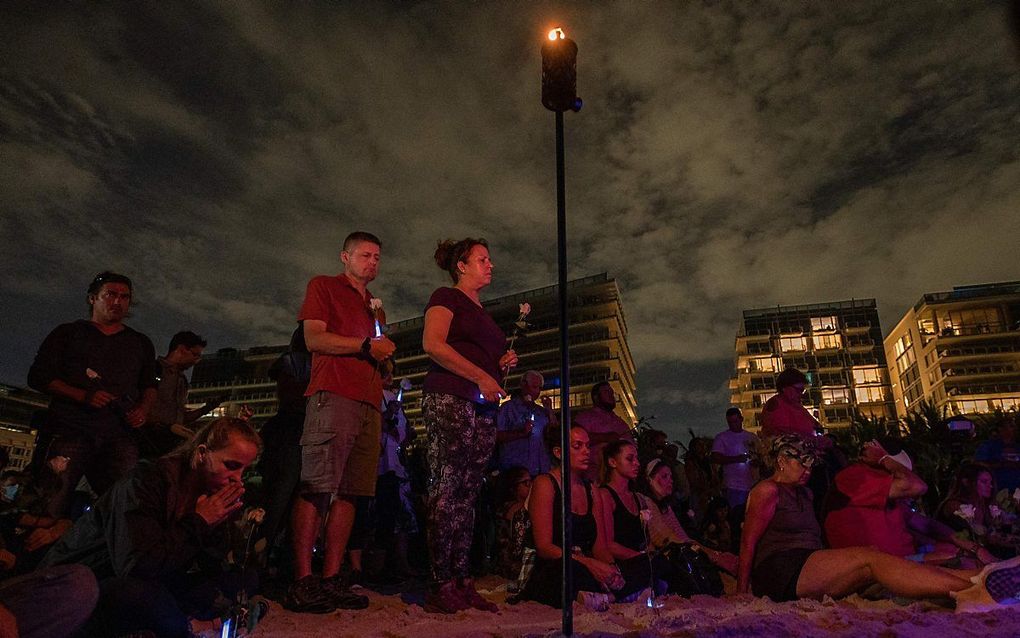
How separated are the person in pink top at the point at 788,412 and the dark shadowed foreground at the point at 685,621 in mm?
2909

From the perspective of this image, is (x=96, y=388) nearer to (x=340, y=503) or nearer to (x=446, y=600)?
(x=340, y=503)

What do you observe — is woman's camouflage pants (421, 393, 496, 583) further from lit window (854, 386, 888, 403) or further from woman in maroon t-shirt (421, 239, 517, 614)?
lit window (854, 386, 888, 403)

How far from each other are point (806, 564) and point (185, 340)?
549 cm

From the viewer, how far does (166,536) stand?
2.58m

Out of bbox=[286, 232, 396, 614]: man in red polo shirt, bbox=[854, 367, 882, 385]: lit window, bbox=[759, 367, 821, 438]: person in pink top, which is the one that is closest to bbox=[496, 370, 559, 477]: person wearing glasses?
bbox=[759, 367, 821, 438]: person in pink top

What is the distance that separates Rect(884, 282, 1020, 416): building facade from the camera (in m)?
78.8

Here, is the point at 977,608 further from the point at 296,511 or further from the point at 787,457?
the point at 296,511

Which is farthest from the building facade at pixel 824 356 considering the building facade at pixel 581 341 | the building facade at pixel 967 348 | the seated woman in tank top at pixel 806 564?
the seated woman in tank top at pixel 806 564

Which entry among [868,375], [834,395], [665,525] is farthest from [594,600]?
[868,375]

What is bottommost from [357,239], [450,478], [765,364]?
[450,478]

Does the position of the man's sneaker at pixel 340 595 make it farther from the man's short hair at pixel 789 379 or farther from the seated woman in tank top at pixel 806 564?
A: the man's short hair at pixel 789 379

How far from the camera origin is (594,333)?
88.0 meters

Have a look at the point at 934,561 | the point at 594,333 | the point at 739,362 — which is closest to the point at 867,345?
the point at 739,362

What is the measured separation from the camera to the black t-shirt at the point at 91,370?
3.88 m
